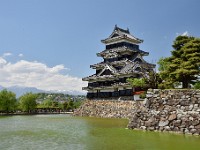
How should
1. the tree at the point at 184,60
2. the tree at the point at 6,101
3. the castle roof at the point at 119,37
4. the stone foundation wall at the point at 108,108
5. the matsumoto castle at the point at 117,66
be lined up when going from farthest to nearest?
the tree at the point at 6,101, the castle roof at the point at 119,37, the matsumoto castle at the point at 117,66, the stone foundation wall at the point at 108,108, the tree at the point at 184,60

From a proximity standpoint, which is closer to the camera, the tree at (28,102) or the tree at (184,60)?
the tree at (184,60)

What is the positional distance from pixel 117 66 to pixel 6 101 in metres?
24.8

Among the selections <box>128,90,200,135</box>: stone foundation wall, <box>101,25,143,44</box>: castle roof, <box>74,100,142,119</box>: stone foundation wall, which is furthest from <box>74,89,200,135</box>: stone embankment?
<box>101,25,143,44</box>: castle roof

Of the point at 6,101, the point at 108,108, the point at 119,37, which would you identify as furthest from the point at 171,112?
the point at 6,101

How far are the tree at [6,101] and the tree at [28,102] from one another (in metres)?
4.21

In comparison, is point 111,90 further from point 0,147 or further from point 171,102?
point 0,147

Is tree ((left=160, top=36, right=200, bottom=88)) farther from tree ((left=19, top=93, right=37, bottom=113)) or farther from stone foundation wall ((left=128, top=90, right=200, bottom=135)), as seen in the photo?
tree ((left=19, top=93, right=37, bottom=113))

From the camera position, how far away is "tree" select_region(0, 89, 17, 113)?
61625 millimetres

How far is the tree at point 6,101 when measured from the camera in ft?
202

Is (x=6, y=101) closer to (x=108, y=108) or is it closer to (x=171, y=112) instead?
(x=108, y=108)

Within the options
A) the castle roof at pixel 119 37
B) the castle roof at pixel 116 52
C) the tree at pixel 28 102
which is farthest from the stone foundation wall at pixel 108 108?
the tree at pixel 28 102

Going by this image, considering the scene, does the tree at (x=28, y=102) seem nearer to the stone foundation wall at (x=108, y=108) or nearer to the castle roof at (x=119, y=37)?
the stone foundation wall at (x=108, y=108)

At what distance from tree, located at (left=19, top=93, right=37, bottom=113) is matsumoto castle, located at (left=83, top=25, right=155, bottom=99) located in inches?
605

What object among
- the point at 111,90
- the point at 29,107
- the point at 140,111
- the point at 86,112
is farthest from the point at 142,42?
the point at 140,111
